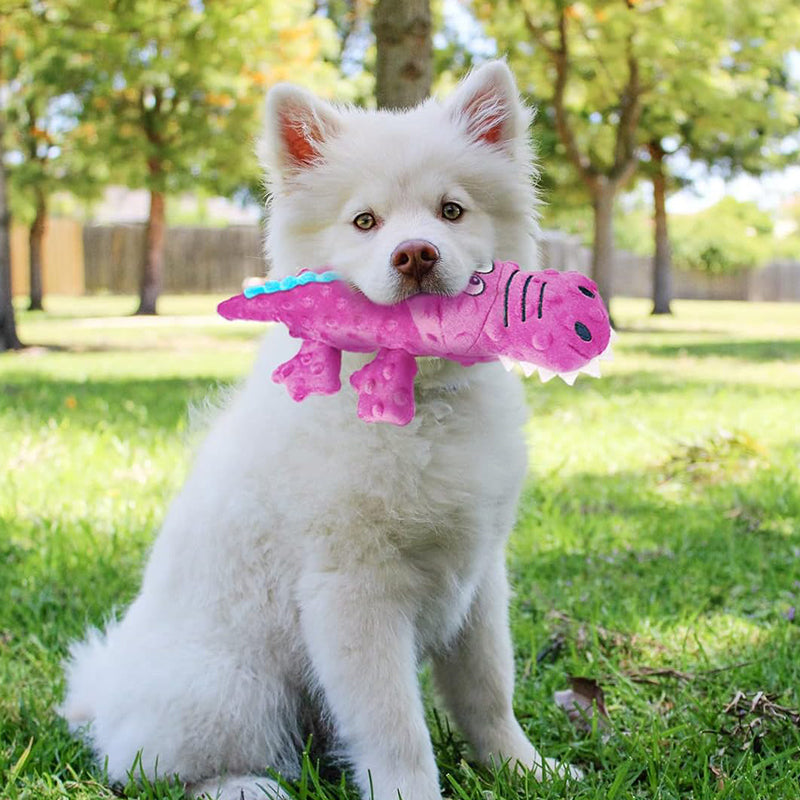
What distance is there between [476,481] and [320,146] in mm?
854

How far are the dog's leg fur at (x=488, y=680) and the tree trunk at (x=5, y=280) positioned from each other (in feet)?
35.4

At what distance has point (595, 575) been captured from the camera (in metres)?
3.92

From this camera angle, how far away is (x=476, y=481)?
7.19 ft

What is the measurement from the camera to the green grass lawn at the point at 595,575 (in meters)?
2.47

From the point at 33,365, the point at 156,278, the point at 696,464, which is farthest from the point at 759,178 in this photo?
the point at 696,464

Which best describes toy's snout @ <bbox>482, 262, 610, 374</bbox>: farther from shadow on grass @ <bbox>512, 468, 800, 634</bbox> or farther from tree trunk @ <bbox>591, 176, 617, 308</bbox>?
tree trunk @ <bbox>591, 176, 617, 308</bbox>

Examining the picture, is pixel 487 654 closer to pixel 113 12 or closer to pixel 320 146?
pixel 320 146

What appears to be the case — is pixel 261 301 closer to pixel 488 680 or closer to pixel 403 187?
pixel 403 187

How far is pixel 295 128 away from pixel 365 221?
0.32 meters

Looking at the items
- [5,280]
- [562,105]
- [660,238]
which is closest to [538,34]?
[562,105]

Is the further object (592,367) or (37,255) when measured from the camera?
(37,255)

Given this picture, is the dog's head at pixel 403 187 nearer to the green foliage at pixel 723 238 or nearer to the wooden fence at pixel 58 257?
the wooden fence at pixel 58 257

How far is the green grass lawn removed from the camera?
247 centimetres

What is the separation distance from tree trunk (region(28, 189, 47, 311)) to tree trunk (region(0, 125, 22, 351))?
11647mm
